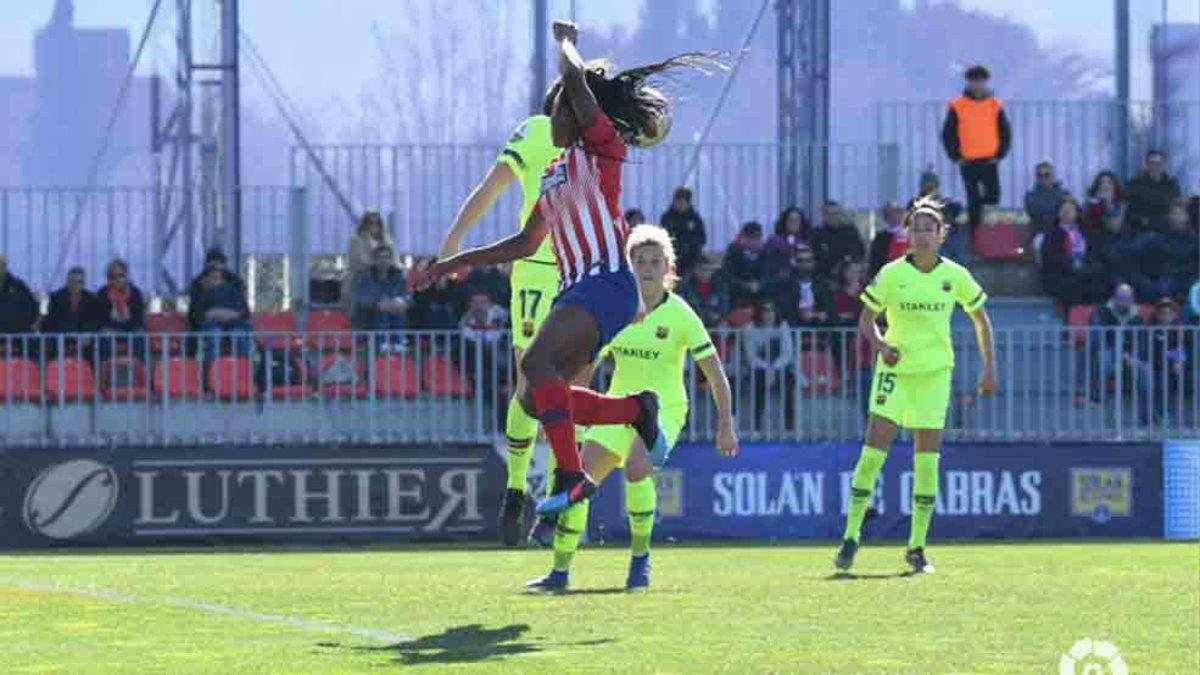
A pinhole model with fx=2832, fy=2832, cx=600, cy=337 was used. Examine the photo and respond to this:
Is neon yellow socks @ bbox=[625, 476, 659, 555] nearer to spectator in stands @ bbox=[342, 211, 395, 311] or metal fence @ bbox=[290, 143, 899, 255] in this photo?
spectator in stands @ bbox=[342, 211, 395, 311]

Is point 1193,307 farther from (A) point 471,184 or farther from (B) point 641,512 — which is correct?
(B) point 641,512

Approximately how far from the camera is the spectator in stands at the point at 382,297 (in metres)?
24.2

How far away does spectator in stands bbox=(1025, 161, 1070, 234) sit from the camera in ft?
87.4

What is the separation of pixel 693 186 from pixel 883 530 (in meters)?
4.54

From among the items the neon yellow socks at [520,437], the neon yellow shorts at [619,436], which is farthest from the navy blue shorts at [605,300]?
the neon yellow shorts at [619,436]

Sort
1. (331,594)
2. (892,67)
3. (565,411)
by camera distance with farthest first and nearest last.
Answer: (892,67) → (331,594) → (565,411)

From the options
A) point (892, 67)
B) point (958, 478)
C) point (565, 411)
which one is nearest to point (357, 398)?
point (958, 478)

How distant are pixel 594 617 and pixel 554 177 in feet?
6.33

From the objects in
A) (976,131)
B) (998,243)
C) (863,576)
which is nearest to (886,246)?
(976,131)

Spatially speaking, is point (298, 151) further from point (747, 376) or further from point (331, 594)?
point (331, 594)

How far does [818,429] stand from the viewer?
2372 centimetres

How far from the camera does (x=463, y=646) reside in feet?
35.6

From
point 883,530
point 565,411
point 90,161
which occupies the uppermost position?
point 90,161

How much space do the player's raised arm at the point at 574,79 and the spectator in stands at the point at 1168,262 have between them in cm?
1410
